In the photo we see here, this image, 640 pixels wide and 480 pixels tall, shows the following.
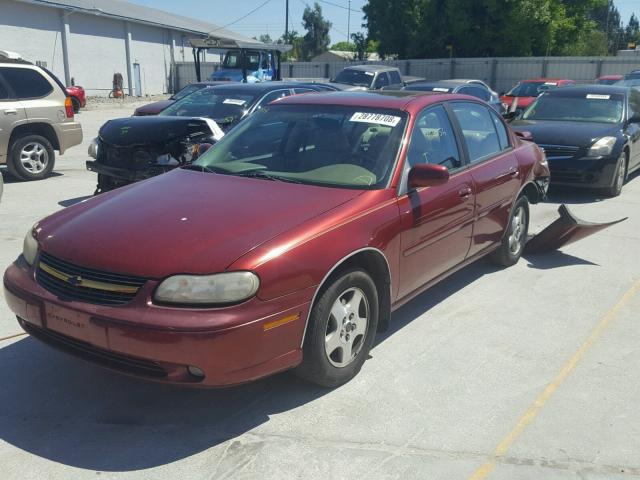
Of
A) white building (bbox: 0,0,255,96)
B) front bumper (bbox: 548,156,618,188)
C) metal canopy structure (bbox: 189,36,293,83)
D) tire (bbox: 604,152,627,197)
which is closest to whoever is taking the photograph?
front bumper (bbox: 548,156,618,188)

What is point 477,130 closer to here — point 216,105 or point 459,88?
point 216,105

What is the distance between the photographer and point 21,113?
32.6 feet

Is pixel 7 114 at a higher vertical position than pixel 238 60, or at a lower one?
lower

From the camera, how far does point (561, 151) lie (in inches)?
366

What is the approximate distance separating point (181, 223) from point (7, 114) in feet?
24.7

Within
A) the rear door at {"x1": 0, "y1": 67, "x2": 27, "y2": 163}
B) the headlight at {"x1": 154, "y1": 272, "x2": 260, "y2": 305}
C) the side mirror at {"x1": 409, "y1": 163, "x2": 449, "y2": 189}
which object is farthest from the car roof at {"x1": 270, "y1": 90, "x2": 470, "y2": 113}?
the rear door at {"x1": 0, "y1": 67, "x2": 27, "y2": 163}

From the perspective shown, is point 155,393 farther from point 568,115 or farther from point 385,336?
point 568,115

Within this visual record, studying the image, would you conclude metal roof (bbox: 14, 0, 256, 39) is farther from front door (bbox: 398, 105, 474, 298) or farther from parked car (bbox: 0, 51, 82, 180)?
front door (bbox: 398, 105, 474, 298)

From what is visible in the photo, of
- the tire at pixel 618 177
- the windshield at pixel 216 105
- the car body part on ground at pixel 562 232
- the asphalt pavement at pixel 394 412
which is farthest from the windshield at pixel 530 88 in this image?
the asphalt pavement at pixel 394 412

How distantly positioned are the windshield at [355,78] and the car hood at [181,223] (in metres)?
15.9

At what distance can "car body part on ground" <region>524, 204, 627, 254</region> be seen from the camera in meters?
6.36

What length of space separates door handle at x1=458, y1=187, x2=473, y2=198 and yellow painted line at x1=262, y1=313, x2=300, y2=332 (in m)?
2.01

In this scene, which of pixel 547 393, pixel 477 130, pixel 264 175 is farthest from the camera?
pixel 477 130

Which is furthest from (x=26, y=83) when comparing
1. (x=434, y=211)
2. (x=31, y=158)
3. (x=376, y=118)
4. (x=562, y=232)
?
(x=562, y=232)
